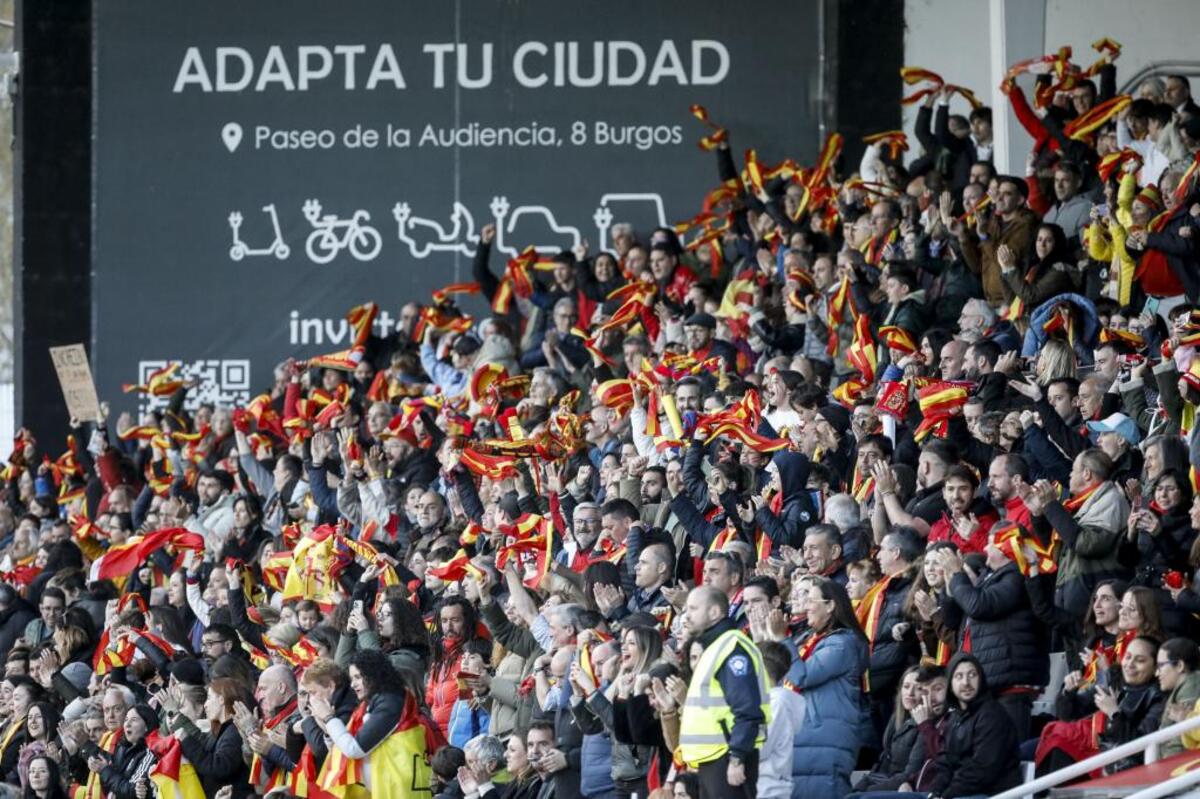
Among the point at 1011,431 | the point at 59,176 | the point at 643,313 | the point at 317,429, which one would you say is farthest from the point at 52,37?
the point at 1011,431

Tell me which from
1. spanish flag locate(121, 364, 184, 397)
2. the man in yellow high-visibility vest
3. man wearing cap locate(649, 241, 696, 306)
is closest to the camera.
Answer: the man in yellow high-visibility vest

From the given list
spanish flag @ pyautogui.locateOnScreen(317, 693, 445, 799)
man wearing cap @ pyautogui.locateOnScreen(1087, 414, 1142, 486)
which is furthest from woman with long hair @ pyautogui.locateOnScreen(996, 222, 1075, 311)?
spanish flag @ pyautogui.locateOnScreen(317, 693, 445, 799)

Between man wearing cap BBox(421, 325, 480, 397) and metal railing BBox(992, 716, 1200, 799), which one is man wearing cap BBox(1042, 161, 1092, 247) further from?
metal railing BBox(992, 716, 1200, 799)

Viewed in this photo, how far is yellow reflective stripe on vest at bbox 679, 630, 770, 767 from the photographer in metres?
8.39

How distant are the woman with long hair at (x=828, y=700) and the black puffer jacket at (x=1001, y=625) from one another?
0.45 meters

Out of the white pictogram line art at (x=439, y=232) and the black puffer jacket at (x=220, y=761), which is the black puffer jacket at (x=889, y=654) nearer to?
the black puffer jacket at (x=220, y=761)

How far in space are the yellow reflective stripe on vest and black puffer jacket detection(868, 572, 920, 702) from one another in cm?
138

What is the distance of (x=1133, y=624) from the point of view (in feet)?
29.8

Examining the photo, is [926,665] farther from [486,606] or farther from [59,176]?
[59,176]

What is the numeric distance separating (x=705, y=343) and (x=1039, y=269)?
7.35 ft

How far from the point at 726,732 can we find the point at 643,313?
784 cm

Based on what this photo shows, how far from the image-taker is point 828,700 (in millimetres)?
9219

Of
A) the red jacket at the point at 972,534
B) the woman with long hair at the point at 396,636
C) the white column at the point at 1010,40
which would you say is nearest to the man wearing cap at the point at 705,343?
the white column at the point at 1010,40

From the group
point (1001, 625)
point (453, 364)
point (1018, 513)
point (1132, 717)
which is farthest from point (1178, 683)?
point (453, 364)
